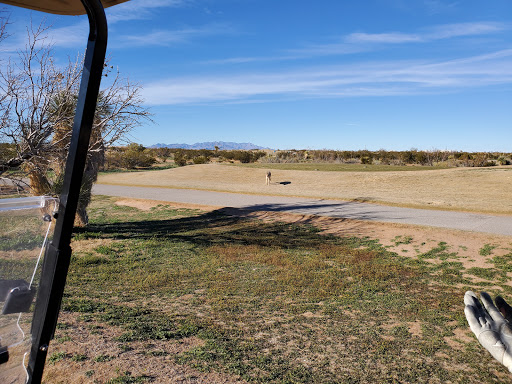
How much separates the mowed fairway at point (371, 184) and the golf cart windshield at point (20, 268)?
18349mm

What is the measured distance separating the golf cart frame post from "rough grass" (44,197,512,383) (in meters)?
3.38

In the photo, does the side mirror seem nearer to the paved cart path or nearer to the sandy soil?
the sandy soil

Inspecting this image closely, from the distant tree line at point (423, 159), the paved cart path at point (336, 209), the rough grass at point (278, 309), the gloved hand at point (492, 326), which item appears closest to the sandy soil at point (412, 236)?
the rough grass at point (278, 309)

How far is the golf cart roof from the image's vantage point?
4.15 feet

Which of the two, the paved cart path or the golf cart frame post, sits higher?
the golf cart frame post

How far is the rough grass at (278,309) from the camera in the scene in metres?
4.85

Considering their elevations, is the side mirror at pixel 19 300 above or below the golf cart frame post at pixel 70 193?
below

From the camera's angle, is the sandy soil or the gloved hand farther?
the sandy soil

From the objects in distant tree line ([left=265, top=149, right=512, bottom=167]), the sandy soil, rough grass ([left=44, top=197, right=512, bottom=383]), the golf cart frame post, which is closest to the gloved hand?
rough grass ([left=44, top=197, right=512, bottom=383])

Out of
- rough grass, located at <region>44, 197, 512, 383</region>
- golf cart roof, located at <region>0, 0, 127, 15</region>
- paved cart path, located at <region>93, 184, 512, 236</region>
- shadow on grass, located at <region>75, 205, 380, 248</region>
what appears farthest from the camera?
paved cart path, located at <region>93, 184, 512, 236</region>

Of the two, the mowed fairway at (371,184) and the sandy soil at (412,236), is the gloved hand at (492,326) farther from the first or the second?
the mowed fairway at (371,184)

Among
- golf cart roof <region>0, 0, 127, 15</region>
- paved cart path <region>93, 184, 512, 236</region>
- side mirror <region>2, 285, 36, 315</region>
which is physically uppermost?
golf cart roof <region>0, 0, 127, 15</region>

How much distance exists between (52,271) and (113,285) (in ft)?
24.4

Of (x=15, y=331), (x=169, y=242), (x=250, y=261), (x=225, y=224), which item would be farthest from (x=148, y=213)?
(x=15, y=331)
